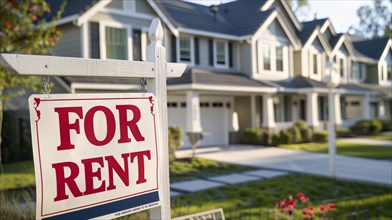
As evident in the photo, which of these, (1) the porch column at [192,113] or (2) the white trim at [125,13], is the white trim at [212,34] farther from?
(1) the porch column at [192,113]

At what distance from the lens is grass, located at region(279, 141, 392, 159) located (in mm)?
14998

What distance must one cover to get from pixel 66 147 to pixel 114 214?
20.1 inches

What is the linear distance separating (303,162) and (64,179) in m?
12.0

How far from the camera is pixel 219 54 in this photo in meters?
19.0

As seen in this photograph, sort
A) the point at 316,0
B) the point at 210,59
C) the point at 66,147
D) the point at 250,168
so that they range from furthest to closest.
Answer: the point at 210,59, the point at 250,168, the point at 316,0, the point at 66,147

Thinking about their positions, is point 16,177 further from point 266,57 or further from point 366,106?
point 366,106

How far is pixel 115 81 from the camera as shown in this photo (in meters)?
14.3

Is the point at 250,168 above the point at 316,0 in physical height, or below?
below

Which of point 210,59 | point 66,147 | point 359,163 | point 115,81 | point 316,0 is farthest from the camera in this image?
point 210,59

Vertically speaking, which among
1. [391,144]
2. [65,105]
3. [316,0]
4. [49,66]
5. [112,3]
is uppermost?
[112,3]

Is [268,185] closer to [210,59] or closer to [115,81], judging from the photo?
[115,81]

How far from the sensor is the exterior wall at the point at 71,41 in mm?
14508

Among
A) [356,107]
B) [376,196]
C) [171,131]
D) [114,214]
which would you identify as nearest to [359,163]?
[376,196]

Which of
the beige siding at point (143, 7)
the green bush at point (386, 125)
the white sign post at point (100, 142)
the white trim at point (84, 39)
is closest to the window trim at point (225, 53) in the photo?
the beige siding at point (143, 7)
